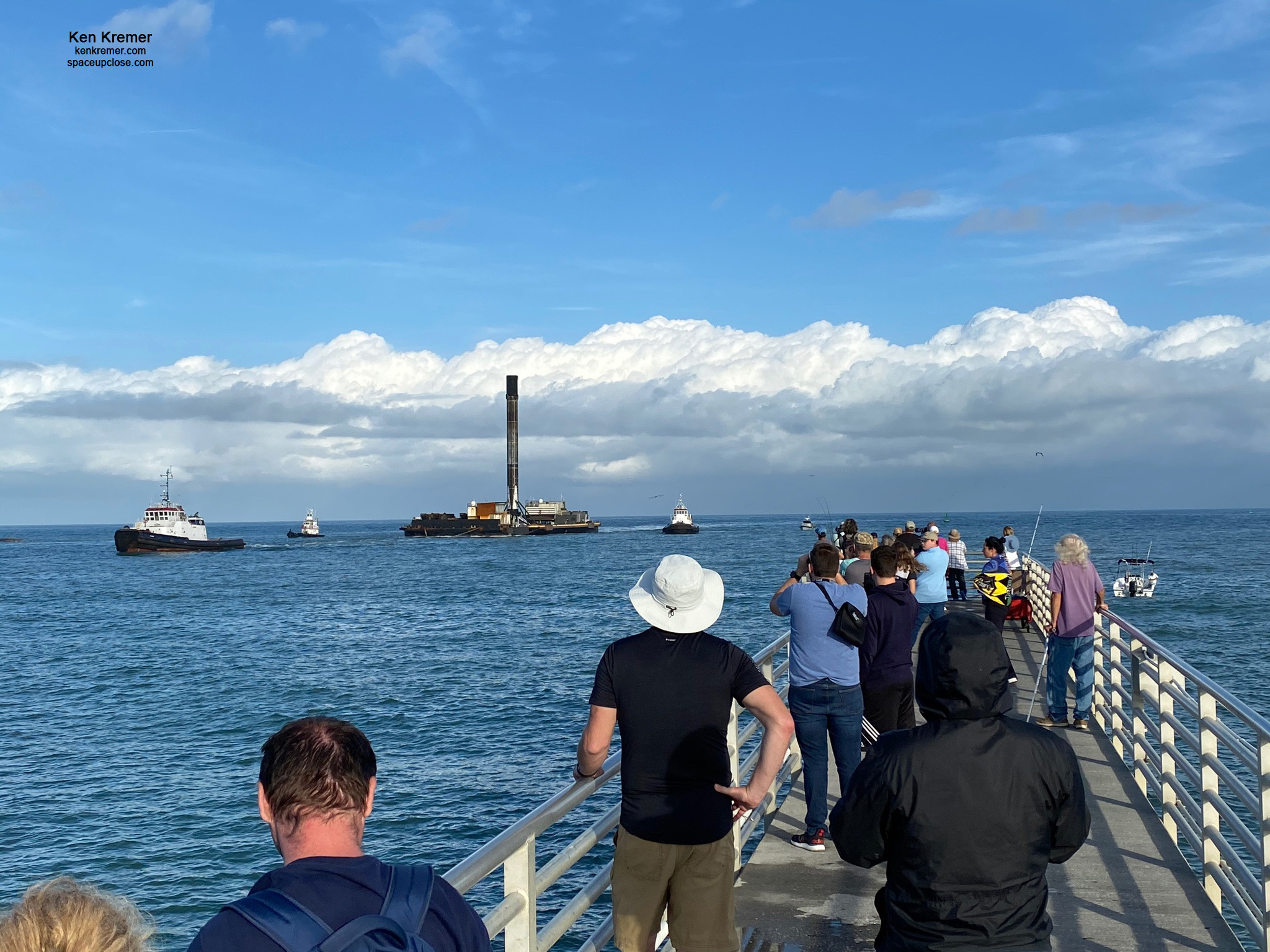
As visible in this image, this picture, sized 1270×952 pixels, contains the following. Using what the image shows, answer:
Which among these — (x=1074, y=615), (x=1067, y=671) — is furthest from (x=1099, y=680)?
(x=1074, y=615)

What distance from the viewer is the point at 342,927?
1.59m

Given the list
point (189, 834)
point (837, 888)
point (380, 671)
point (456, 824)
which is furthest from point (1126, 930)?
point (380, 671)

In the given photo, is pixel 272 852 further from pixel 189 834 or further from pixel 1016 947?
pixel 1016 947

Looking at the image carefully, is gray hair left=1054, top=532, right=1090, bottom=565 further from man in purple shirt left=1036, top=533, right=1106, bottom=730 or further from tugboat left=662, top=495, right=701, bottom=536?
tugboat left=662, top=495, right=701, bottom=536

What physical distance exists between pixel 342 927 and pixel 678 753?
1958mm

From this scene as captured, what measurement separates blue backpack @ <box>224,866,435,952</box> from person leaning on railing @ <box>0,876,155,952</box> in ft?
0.78

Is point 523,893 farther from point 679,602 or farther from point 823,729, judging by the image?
point 823,729

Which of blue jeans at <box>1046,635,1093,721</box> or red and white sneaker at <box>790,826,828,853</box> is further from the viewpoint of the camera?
blue jeans at <box>1046,635,1093,721</box>

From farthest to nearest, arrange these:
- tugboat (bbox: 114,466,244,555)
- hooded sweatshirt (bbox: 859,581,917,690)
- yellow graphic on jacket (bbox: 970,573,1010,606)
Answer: tugboat (bbox: 114,466,244,555) < yellow graphic on jacket (bbox: 970,573,1010,606) < hooded sweatshirt (bbox: 859,581,917,690)

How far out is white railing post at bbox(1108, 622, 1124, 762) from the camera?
842cm

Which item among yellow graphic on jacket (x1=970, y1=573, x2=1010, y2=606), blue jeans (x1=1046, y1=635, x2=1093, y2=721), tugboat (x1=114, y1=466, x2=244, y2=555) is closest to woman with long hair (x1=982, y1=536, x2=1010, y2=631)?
yellow graphic on jacket (x1=970, y1=573, x2=1010, y2=606)

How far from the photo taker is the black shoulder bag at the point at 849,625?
5613 mm

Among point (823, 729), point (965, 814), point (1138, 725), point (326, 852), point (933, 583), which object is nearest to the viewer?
point (326, 852)

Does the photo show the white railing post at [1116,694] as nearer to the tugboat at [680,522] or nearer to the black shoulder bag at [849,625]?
the black shoulder bag at [849,625]
